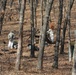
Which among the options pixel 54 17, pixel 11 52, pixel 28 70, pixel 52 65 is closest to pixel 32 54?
pixel 11 52

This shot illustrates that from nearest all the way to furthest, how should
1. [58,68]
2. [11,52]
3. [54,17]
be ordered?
[58,68], [11,52], [54,17]

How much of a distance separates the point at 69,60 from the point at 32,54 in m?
2.27

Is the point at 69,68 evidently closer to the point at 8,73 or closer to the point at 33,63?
the point at 33,63

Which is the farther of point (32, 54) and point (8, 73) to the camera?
point (32, 54)

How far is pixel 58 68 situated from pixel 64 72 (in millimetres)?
1050

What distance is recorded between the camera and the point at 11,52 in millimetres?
20609

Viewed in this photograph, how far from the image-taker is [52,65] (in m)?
15.7

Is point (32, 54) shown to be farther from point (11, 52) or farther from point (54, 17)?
point (54, 17)

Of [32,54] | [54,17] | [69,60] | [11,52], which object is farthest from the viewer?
[54,17]

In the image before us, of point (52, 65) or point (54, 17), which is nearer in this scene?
point (52, 65)

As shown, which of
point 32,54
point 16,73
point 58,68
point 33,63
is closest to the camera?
point 16,73

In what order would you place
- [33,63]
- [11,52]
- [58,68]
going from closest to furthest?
[58,68] → [33,63] → [11,52]

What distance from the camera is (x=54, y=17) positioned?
1652 inches

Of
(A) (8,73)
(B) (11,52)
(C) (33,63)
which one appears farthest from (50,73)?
(B) (11,52)
